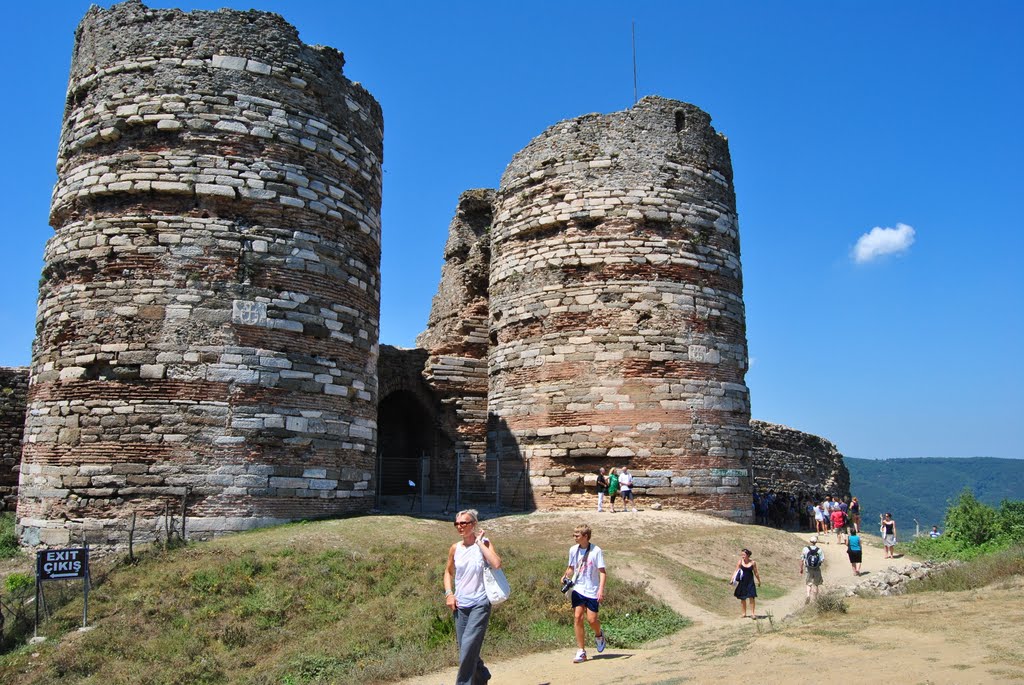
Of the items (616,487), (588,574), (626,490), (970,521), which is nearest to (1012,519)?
(970,521)

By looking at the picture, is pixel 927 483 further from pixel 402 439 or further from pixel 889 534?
pixel 402 439

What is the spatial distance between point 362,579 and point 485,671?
460 cm

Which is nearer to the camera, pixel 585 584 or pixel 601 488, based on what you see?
pixel 585 584

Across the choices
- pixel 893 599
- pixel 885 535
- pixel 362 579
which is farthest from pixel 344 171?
pixel 885 535

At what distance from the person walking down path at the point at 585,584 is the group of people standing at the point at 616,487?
26.9ft

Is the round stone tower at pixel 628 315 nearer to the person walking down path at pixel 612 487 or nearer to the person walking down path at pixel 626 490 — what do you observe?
the person walking down path at pixel 626 490

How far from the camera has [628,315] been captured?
1822cm

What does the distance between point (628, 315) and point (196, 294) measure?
9.28m

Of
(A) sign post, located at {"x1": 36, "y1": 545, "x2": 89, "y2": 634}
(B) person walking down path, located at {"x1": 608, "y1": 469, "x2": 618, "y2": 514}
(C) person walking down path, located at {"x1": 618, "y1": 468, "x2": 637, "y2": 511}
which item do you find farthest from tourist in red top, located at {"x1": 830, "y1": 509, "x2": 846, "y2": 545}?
(A) sign post, located at {"x1": 36, "y1": 545, "x2": 89, "y2": 634}

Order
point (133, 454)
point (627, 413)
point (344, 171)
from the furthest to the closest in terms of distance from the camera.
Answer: point (627, 413) < point (344, 171) < point (133, 454)

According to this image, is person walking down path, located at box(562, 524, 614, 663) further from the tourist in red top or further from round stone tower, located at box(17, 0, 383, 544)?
the tourist in red top

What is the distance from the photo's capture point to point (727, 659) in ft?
26.2

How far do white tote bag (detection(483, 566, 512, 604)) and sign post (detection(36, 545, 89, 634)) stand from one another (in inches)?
241

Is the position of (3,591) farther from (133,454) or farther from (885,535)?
(885,535)
